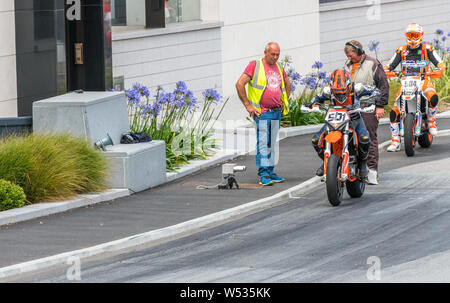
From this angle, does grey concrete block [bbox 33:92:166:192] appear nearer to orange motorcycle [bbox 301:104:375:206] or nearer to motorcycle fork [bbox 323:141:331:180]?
orange motorcycle [bbox 301:104:375:206]

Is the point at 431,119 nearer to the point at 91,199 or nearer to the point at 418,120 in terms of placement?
the point at 418,120

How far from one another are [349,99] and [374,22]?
62.8ft

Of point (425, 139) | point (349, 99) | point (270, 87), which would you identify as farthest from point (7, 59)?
point (349, 99)

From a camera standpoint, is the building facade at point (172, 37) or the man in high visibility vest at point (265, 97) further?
the building facade at point (172, 37)

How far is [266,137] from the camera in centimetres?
1436

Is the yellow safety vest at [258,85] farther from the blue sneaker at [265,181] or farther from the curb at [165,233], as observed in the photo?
the curb at [165,233]

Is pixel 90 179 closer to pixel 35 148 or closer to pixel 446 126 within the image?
pixel 35 148

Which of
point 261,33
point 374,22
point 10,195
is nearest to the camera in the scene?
point 10,195

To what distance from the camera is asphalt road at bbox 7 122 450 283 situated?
9.31m

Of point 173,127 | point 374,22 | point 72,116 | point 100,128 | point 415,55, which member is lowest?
point 173,127

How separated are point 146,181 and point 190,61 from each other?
1016cm

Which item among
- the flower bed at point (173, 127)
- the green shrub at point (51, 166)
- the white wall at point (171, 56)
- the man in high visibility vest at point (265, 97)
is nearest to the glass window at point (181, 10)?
the white wall at point (171, 56)

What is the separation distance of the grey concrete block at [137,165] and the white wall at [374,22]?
1533cm

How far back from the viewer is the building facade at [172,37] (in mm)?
15828
